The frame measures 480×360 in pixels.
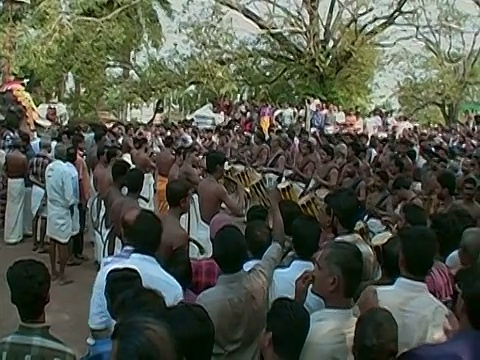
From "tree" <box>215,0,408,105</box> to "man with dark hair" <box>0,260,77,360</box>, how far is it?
16.2 m

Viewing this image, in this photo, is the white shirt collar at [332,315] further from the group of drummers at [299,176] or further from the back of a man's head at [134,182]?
the back of a man's head at [134,182]

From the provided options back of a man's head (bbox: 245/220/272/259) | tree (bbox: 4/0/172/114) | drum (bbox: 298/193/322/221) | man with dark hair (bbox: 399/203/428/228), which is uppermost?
tree (bbox: 4/0/172/114)

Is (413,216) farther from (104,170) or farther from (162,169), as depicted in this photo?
(162,169)

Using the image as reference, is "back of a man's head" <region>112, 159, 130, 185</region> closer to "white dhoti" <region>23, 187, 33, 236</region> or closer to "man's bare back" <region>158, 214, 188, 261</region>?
"man's bare back" <region>158, 214, 188, 261</region>

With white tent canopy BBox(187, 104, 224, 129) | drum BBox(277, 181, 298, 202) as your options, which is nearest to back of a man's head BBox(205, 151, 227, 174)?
drum BBox(277, 181, 298, 202)

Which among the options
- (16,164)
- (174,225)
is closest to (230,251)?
(174,225)

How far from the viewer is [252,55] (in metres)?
19.9

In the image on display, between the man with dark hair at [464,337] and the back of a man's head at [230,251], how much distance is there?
1147mm

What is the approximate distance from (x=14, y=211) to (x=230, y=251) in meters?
7.93

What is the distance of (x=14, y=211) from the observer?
11.7 meters

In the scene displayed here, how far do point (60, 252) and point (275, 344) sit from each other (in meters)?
6.85

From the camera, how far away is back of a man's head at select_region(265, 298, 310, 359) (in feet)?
11.1

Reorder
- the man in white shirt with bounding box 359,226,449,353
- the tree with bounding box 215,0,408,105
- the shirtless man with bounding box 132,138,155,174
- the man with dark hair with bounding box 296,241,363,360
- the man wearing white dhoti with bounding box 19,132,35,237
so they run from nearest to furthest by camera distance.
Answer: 1. the man with dark hair with bounding box 296,241,363,360
2. the man in white shirt with bounding box 359,226,449,353
3. the shirtless man with bounding box 132,138,155,174
4. the man wearing white dhoti with bounding box 19,132,35,237
5. the tree with bounding box 215,0,408,105

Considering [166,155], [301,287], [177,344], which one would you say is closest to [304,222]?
[301,287]
